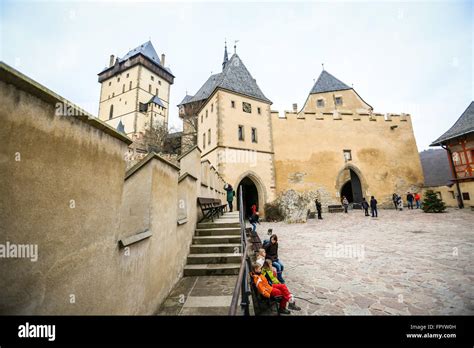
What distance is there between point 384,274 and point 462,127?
2077 centimetres

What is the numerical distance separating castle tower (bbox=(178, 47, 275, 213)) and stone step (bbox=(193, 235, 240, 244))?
33.3 ft

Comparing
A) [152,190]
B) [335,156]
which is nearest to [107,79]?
[335,156]

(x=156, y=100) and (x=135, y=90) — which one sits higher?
(x=135, y=90)

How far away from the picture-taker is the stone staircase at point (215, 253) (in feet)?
13.0

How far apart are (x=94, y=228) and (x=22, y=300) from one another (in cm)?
62

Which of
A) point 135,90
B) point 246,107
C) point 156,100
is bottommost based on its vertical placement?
point 246,107

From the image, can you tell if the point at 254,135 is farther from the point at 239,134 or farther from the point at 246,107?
the point at 246,107

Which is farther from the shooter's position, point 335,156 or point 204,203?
point 335,156

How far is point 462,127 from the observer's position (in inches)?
642

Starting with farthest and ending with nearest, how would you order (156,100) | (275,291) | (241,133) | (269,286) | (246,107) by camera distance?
(156,100) < (246,107) < (241,133) < (269,286) < (275,291)

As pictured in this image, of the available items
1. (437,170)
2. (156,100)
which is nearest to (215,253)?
(156,100)

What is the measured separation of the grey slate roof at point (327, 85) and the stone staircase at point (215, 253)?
84.6 feet
